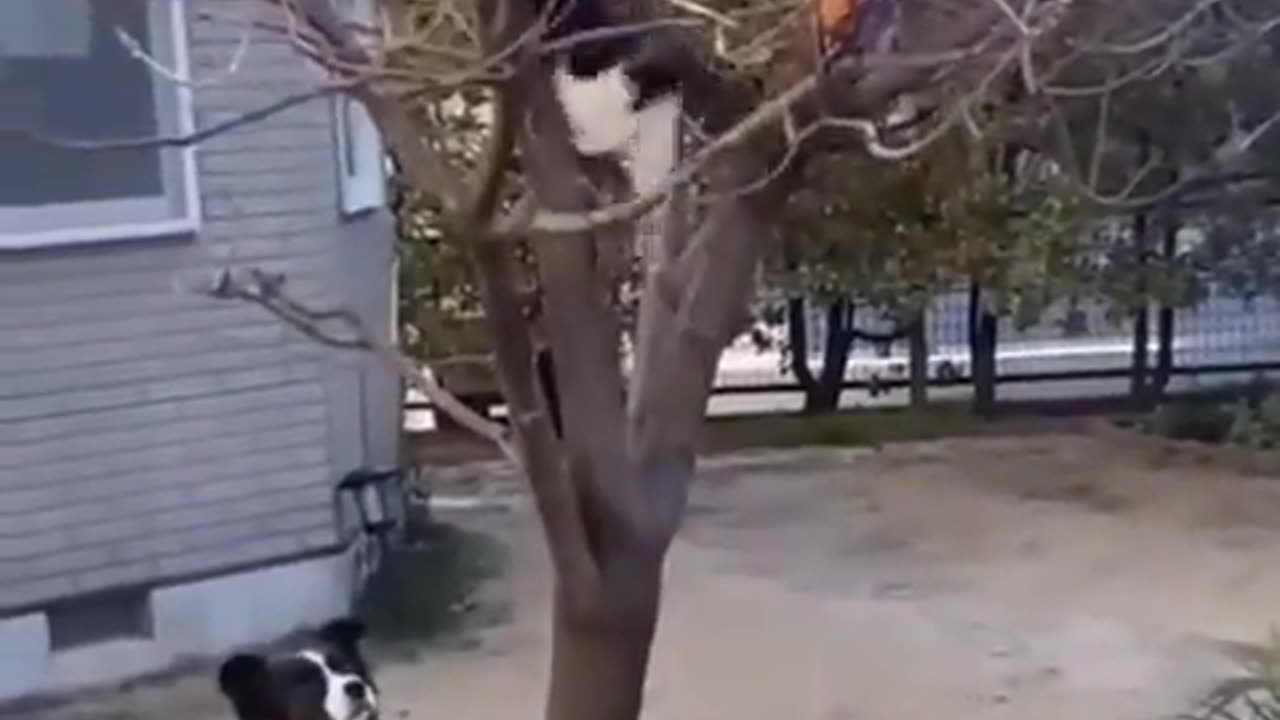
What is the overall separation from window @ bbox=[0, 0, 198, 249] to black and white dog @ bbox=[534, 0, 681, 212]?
9.60 feet

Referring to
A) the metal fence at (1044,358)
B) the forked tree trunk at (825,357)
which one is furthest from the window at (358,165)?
the forked tree trunk at (825,357)

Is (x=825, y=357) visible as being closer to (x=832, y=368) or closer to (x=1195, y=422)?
(x=832, y=368)

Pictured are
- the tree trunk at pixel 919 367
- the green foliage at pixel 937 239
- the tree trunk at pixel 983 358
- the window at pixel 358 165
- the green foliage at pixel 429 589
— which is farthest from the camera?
the tree trunk at pixel 919 367

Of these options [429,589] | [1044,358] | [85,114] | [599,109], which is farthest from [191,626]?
[1044,358]

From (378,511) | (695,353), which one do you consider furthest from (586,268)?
(378,511)

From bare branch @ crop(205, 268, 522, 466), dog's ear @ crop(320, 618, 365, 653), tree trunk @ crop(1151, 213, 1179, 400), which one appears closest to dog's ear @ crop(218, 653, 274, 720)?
dog's ear @ crop(320, 618, 365, 653)

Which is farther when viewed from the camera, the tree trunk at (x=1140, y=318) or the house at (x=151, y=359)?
the tree trunk at (x=1140, y=318)

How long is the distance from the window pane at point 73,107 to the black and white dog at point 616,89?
2.98m

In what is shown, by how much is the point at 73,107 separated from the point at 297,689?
2.80 meters

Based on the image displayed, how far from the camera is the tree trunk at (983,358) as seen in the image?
14.7 metres

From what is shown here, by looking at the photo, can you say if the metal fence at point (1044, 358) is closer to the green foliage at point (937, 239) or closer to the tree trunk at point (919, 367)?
the tree trunk at point (919, 367)

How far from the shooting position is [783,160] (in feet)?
12.2

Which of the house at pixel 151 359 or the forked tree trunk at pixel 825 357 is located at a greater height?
the house at pixel 151 359

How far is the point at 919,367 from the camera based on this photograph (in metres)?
15.1
